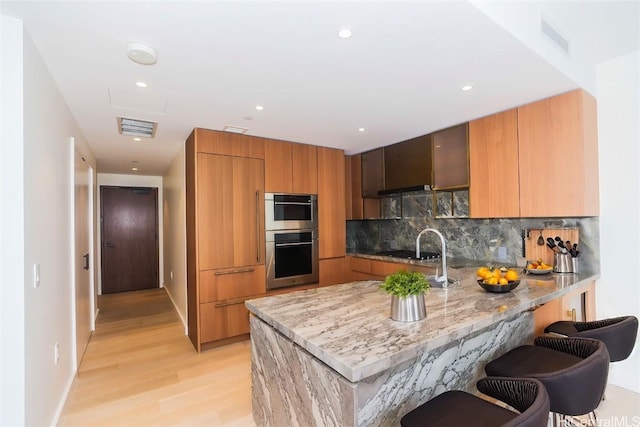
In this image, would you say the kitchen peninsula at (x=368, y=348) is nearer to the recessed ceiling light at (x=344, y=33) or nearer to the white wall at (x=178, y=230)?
the recessed ceiling light at (x=344, y=33)

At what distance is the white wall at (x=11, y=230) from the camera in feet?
4.73

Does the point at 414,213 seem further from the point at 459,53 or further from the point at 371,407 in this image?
the point at 371,407

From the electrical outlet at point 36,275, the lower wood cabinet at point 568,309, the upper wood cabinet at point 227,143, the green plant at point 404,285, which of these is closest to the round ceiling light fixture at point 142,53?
the electrical outlet at point 36,275

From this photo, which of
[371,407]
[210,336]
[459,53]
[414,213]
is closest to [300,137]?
[414,213]

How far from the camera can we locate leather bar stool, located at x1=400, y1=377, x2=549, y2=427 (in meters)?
1.19

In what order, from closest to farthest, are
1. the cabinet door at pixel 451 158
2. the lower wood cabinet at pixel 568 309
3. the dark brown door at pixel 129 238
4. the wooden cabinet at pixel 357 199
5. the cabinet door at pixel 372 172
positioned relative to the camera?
the lower wood cabinet at pixel 568 309
the cabinet door at pixel 451 158
the cabinet door at pixel 372 172
the wooden cabinet at pixel 357 199
the dark brown door at pixel 129 238

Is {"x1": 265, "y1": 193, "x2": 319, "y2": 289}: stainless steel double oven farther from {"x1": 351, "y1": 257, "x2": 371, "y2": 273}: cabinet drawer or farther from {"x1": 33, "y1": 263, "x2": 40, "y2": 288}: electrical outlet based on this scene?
{"x1": 33, "y1": 263, "x2": 40, "y2": 288}: electrical outlet

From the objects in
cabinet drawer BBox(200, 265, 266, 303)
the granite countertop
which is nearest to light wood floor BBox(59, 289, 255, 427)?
cabinet drawer BBox(200, 265, 266, 303)

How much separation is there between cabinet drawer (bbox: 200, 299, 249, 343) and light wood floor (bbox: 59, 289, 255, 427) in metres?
0.17

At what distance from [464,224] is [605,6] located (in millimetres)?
2252

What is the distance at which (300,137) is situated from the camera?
12.1 feet

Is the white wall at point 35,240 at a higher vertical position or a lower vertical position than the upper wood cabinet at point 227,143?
lower

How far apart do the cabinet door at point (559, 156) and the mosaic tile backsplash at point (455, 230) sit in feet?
1.18

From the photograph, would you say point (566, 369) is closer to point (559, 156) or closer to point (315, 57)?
point (559, 156)
